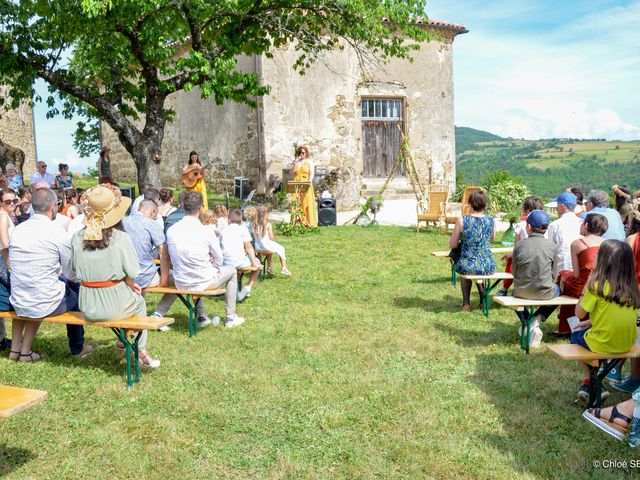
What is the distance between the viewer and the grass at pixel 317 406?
3.60 meters

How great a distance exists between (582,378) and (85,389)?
13.0ft

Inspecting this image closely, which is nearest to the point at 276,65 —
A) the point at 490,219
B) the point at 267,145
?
the point at 267,145

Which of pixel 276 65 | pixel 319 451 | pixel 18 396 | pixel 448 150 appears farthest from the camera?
pixel 448 150

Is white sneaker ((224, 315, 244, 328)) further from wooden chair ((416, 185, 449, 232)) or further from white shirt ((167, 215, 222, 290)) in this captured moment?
wooden chair ((416, 185, 449, 232))

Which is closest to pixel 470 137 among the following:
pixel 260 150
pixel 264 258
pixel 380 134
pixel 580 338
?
pixel 380 134

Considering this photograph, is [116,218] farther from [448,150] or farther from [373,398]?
[448,150]

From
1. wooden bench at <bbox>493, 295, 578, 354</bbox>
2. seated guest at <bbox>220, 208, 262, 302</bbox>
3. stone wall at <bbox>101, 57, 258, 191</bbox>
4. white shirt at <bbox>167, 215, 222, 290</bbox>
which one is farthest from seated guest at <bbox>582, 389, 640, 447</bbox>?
stone wall at <bbox>101, 57, 258, 191</bbox>

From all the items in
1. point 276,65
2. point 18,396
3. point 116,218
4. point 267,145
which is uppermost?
point 276,65

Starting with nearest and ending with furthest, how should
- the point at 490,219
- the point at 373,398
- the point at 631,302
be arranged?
the point at 631,302
the point at 373,398
the point at 490,219

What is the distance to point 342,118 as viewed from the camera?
17844 millimetres

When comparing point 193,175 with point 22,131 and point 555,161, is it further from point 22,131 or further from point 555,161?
point 555,161

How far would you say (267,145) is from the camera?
1703 centimetres

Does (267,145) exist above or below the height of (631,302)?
above

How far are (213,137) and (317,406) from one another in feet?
53.5
